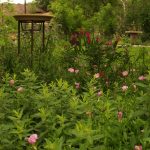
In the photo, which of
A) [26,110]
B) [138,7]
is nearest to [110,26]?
[138,7]

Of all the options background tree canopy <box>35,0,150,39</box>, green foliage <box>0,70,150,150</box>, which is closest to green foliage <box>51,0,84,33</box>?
background tree canopy <box>35,0,150,39</box>

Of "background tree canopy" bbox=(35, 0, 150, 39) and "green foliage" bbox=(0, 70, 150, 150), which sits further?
"background tree canopy" bbox=(35, 0, 150, 39)

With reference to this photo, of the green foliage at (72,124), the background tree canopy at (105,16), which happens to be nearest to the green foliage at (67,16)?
the background tree canopy at (105,16)

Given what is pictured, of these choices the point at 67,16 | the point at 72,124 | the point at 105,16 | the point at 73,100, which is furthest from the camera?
the point at 105,16

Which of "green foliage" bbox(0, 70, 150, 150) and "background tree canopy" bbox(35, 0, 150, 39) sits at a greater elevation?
"green foliage" bbox(0, 70, 150, 150)

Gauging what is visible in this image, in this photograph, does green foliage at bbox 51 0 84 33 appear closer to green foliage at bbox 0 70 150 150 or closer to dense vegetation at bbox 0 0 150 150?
dense vegetation at bbox 0 0 150 150

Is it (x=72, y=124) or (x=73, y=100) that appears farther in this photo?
(x=73, y=100)

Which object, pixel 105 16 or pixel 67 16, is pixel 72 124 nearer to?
pixel 67 16

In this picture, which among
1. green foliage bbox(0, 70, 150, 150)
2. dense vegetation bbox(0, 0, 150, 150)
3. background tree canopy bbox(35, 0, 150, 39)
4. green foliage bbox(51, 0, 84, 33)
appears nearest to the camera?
green foliage bbox(0, 70, 150, 150)

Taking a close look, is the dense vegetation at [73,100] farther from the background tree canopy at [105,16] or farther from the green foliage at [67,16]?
the background tree canopy at [105,16]

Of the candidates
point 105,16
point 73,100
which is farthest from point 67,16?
point 73,100

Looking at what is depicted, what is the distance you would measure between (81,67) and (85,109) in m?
3.40

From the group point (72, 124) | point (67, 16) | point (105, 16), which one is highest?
point (72, 124)

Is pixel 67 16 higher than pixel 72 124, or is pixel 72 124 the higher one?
pixel 72 124
